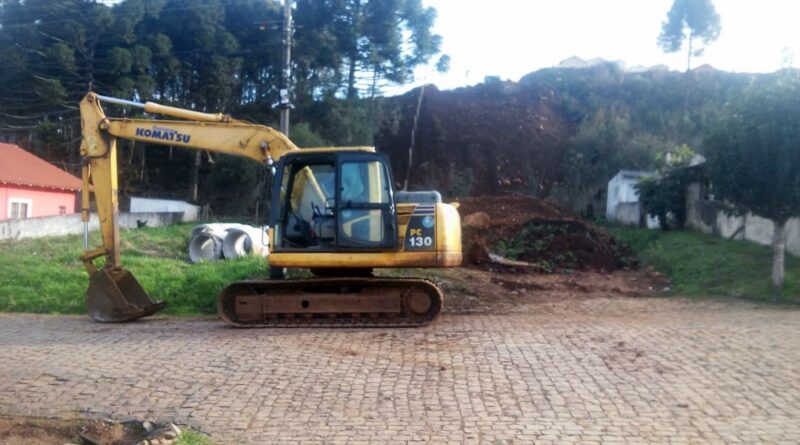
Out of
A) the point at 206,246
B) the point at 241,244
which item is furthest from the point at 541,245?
the point at 206,246

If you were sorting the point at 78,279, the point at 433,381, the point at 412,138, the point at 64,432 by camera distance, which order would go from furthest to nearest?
the point at 412,138 < the point at 78,279 < the point at 433,381 < the point at 64,432

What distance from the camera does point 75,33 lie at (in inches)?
1480

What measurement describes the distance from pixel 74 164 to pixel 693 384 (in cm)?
4077

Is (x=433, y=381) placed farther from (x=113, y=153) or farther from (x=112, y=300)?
(x=113, y=153)

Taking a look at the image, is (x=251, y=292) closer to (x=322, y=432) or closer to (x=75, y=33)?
(x=322, y=432)

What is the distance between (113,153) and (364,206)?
4.38 metres

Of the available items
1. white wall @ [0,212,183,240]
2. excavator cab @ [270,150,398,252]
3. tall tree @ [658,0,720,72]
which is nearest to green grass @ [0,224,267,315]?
white wall @ [0,212,183,240]

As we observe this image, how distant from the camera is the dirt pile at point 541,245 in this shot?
20.8m

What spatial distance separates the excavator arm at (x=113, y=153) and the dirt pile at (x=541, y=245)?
866cm

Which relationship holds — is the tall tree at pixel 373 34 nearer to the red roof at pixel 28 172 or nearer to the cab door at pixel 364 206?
the red roof at pixel 28 172

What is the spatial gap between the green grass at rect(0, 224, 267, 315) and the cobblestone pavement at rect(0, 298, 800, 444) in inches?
129

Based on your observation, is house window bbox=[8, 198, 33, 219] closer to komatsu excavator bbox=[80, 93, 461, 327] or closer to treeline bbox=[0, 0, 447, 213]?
treeline bbox=[0, 0, 447, 213]

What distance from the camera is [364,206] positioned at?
11.7 metres

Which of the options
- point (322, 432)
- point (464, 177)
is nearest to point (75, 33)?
point (464, 177)
